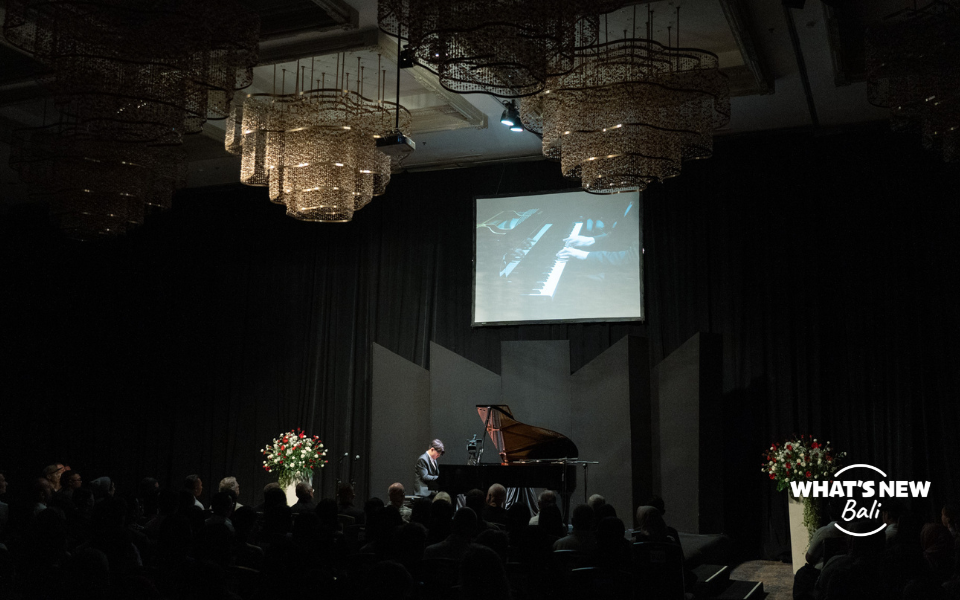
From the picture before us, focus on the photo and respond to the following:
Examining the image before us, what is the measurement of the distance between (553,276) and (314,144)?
459 cm

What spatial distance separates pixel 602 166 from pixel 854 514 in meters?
3.76

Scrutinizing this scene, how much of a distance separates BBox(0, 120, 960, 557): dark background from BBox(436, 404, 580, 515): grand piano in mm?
2088

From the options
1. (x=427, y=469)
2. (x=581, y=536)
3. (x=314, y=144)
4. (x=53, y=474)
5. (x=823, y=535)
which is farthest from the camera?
(x=427, y=469)

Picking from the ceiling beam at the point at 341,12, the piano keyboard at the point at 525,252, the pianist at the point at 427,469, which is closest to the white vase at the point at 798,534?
the pianist at the point at 427,469

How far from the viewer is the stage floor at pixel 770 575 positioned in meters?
8.26

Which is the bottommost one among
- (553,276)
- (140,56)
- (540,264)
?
(553,276)

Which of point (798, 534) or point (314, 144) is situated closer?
point (314, 144)

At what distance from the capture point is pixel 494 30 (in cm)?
496

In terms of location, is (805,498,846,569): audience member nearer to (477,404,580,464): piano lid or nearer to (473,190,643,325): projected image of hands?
(477,404,580,464): piano lid

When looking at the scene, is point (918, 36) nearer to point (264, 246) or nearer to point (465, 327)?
point (465, 327)

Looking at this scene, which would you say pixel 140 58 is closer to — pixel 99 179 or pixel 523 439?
pixel 99 179

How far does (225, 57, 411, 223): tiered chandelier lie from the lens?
8000 mm

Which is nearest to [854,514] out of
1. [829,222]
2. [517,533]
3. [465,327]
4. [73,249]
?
[517,533]

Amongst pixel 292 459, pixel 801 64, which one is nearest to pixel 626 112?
pixel 801 64
